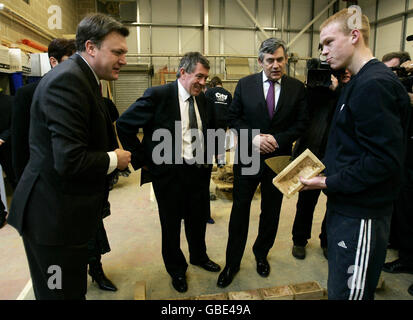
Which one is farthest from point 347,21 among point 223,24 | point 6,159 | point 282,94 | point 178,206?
point 223,24

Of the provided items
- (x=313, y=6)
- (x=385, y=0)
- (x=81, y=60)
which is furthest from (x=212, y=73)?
(x=81, y=60)

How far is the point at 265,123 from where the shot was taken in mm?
2242

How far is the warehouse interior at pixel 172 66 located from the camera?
2439 millimetres

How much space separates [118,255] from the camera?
2822mm

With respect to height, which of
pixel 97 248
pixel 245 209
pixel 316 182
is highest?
pixel 316 182

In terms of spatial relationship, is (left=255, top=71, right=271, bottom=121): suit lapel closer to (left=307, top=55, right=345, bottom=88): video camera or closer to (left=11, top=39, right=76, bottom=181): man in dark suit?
(left=307, top=55, right=345, bottom=88): video camera

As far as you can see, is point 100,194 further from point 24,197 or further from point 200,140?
point 200,140

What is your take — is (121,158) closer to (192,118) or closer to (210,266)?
(192,118)

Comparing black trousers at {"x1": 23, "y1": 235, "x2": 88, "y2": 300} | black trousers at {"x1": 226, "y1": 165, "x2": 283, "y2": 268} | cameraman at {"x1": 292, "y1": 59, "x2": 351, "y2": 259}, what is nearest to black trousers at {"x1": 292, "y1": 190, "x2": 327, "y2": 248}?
cameraman at {"x1": 292, "y1": 59, "x2": 351, "y2": 259}

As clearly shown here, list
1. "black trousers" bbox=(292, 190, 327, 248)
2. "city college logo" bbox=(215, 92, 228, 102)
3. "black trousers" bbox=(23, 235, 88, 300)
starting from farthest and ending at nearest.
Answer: "city college logo" bbox=(215, 92, 228, 102) < "black trousers" bbox=(292, 190, 327, 248) < "black trousers" bbox=(23, 235, 88, 300)

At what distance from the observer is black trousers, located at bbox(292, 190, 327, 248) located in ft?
Result: 9.08

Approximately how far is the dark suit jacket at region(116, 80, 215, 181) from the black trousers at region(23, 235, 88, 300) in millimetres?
957

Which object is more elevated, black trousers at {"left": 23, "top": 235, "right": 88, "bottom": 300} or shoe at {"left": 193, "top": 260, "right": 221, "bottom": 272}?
black trousers at {"left": 23, "top": 235, "right": 88, "bottom": 300}

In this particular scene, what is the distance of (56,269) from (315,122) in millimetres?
2290
